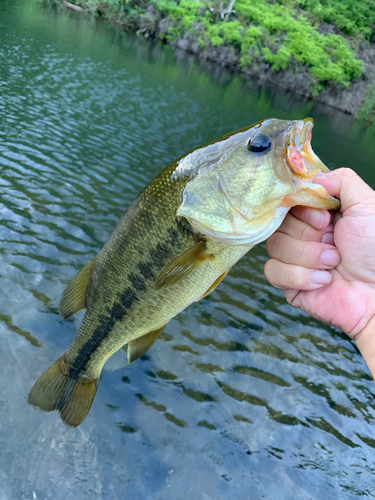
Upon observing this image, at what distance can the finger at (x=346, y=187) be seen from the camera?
84.4 inches

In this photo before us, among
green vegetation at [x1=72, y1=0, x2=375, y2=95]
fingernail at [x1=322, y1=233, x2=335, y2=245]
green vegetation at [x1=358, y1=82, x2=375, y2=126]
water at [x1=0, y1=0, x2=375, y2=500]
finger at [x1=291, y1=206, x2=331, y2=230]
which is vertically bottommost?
water at [x1=0, y1=0, x2=375, y2=500]

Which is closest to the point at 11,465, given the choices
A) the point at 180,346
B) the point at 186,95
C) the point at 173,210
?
the point at 180,346

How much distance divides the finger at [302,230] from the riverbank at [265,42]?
43204 mm

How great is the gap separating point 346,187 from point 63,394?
8.90 feet

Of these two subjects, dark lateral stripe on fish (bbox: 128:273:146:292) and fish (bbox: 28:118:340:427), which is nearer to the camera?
fish (bbox: 28:118:340:427)

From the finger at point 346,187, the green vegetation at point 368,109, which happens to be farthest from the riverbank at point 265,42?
the finger at point 346,187

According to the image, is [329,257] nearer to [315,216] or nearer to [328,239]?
[328,239]

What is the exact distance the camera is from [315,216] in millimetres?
2207

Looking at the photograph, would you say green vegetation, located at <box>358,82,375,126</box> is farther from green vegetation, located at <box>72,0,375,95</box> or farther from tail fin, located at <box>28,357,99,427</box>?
tail fin, located at <box>28,357,99,427</box>

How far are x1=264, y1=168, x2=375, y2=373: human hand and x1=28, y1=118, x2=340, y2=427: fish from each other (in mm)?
178

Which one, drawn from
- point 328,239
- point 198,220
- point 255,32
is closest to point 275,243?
point 328,239

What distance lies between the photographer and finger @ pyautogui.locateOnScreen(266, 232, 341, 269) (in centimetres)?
228

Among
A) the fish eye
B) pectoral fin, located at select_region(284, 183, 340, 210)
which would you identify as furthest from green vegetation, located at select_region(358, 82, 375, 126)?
the fish eye

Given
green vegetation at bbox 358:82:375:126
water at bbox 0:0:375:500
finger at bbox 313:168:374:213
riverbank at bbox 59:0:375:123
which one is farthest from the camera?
riverbank at bbox 59:0:375:123
